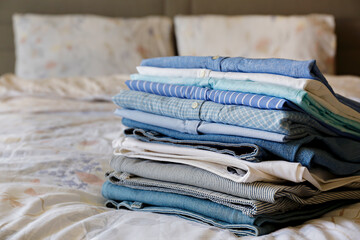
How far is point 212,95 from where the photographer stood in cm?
78

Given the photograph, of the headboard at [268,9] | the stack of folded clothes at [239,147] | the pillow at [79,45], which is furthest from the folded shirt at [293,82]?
the headboard at [268,9]

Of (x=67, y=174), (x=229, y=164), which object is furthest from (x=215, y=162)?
(x=67, y=174)

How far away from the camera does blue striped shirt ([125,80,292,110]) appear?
694mm

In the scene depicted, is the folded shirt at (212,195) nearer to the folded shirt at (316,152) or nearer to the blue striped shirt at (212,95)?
the folded shirt at (316,152)

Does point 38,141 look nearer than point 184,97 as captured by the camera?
No

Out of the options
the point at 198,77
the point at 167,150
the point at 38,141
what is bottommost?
the point at 38,141

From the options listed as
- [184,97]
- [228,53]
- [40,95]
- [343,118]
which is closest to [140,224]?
[184,97]

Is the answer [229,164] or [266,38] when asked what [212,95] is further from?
[266,38]

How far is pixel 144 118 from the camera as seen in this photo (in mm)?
865

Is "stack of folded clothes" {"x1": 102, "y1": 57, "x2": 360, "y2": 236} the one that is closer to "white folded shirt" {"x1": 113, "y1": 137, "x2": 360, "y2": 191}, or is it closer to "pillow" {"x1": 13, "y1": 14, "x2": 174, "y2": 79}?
"white folded shirt" {"x1": 113, "y1": 137, "x2": 360, "y2": 191}

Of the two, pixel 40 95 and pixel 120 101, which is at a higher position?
pixel 120 101

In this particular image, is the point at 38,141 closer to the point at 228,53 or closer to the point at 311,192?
the point at 311,192

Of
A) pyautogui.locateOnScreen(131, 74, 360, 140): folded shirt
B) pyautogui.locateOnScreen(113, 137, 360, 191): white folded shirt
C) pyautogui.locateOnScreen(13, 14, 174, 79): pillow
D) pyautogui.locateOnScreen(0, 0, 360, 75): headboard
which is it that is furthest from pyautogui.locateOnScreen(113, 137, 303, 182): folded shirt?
pyautogui.locateOnScreen(0, 0, 360, 75): headboard

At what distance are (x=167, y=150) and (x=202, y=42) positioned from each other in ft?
5.07
